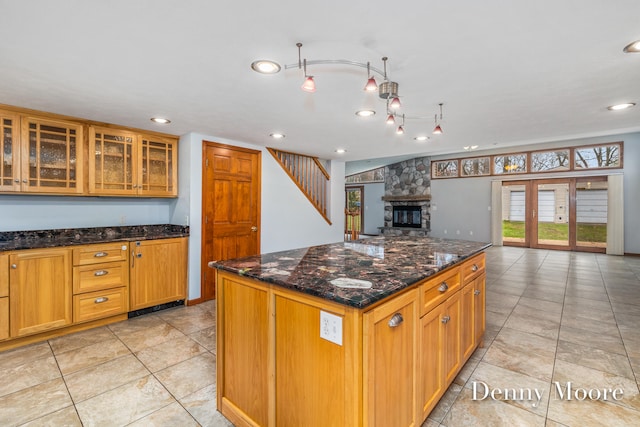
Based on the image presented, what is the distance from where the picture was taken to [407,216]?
1066 centimetres

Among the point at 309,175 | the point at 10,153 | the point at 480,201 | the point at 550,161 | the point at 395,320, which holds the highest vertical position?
the point at 550,161

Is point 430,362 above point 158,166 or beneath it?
beneath

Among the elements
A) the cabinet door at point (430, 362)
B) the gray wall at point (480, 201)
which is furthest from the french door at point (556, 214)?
the cabinet door at point (430, 362)

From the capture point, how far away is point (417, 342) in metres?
1.58

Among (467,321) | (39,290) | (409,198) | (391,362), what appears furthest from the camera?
(409,198)

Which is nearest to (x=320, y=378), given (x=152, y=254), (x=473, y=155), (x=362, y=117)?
(x=362, y=117)

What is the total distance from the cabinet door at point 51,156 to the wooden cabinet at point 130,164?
0.42 feet

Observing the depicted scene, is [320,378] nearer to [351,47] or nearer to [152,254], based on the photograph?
[351,47]

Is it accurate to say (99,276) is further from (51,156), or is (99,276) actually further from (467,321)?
(467,321)

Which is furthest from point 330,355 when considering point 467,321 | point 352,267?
point 467,321

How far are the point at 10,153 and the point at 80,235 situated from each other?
1014 millimetres

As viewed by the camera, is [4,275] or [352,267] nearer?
[352,267]

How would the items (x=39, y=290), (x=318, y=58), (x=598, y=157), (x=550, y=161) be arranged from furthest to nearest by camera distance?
(x=550, y=161) → (x=598, y=157) → (x=39, y=290) → (x=318, y=58)

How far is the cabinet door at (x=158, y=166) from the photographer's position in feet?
12.4
